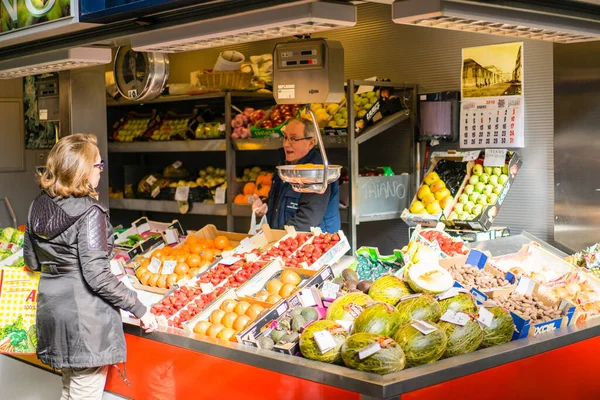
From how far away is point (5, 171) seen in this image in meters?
8.58

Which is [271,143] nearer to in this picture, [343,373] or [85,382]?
[85,382]

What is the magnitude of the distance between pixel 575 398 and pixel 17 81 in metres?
7.10

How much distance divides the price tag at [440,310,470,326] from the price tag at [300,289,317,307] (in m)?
0.71

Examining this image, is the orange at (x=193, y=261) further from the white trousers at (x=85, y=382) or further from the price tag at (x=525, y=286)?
the price tag at (x=525, y=286)

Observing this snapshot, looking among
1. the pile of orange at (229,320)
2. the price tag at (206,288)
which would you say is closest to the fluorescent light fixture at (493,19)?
the pile of orange at (229,320)

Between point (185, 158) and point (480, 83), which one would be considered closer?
point (480, 83)

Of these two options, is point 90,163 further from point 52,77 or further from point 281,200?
point 281,200

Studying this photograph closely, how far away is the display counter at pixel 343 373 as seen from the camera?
3006 mm

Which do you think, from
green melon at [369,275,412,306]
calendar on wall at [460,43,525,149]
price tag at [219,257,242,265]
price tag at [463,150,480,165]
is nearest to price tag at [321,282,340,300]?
green melon at [369,275,412,306]

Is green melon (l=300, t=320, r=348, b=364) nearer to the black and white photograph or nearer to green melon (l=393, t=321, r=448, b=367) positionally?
green melon (l=393, t=321, r=448, b=367)

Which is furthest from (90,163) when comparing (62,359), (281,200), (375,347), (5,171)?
(5,171)

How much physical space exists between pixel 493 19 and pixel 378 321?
52.0 inches

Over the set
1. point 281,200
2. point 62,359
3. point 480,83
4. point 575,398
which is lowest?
point 575,398

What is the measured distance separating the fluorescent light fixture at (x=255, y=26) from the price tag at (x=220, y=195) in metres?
3.70
